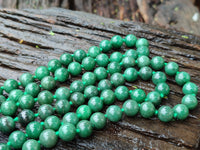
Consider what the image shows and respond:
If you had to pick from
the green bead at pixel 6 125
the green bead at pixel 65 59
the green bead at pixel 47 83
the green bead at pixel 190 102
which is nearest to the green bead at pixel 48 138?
the green bead at pixel 6 125

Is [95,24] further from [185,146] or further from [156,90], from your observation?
[185,146]

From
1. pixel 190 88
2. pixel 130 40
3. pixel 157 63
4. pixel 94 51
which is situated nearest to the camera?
pixel 190 88

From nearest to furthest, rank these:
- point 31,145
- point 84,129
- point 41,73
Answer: point 31,145
point 84,129
point 41,73

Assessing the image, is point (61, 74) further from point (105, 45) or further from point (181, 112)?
point (181, 112)

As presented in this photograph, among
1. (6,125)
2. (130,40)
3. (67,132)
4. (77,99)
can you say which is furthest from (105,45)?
(6,125)

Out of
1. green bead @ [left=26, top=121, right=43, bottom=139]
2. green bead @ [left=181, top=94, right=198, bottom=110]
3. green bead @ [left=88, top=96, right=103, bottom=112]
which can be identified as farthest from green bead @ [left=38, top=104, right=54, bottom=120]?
green bead @ [left=181, top=94, right=198, bottom=110]

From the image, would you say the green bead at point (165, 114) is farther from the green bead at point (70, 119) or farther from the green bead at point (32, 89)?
the green bead at point (32, 89)
